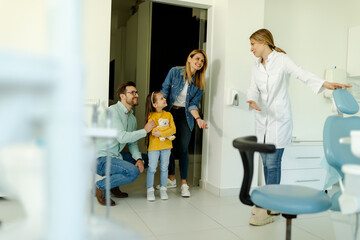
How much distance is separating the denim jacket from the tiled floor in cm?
81

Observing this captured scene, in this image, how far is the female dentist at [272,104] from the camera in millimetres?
2361

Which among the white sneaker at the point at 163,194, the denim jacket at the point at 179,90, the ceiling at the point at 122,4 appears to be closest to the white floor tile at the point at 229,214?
the white sneaker at the point at 163,194

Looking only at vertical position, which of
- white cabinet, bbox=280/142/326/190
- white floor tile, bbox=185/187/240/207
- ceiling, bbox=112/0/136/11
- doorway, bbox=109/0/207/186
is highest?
ceiling, bbox=112/0/136/11

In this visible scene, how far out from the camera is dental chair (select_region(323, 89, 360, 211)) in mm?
1672

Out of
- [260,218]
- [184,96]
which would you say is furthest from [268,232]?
[184,96]

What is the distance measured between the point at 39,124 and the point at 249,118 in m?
2.97

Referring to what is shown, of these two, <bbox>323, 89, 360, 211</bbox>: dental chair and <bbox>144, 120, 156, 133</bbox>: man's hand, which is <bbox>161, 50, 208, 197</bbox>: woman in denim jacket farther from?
<bbox>323, 89, 360, 211</bbox>: dental chair

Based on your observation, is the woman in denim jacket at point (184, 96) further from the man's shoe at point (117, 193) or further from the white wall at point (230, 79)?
the man's shoe at point (117, 193)

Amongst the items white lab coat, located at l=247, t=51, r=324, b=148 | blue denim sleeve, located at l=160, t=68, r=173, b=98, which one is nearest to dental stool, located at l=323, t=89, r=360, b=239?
white lab coat, located at l=247, t=51, r=324, b=148

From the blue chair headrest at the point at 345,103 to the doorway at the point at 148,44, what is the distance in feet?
9.11

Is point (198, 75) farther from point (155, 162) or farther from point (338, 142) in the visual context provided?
point (338, 142)

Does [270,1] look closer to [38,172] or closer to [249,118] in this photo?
[249,118]

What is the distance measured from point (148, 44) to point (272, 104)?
7.83ft

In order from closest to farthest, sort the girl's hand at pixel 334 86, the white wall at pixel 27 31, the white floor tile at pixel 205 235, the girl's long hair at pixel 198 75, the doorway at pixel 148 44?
the white wall at pixel 27 31 < the girl's hand at pixel 334 86 < the white floor tile at pixel 205 235 < the girl's long hair at pixel 198 75 < the doorway at pixel 148 44
